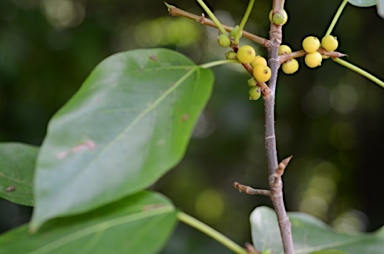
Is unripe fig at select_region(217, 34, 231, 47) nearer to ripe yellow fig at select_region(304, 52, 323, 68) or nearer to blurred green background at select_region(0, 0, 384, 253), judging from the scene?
ripe yellow fig at select_region(304, 52, 323, 68)

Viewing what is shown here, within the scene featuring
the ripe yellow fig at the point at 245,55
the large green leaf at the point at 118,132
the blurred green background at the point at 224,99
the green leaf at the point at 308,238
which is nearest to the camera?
the large green leaf at the point at 118,132

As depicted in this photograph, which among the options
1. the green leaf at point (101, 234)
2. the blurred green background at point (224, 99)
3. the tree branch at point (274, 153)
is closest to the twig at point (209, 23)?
the tree branch at point (274, 153)

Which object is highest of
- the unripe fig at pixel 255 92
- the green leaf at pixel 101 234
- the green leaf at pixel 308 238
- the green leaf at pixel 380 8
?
the green leaf at pixel 380 8

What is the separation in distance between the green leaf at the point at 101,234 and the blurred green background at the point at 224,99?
103 cm

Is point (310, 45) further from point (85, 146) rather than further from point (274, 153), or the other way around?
point (85, 146)

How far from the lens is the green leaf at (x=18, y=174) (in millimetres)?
461

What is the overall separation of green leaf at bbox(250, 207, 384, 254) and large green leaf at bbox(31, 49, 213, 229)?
20 cm

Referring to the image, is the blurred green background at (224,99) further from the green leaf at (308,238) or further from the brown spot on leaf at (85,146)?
the brown spot on leaf at (85,146)

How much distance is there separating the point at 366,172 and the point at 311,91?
0.30 metres

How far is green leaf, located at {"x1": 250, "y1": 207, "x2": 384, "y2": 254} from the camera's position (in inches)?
22.2

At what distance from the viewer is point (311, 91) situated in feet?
5.95

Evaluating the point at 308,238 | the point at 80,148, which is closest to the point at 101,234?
the point at 80,148

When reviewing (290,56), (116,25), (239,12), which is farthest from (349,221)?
(290,56)

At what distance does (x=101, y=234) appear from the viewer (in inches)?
14.0
